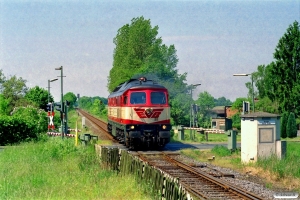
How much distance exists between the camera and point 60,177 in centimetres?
1631

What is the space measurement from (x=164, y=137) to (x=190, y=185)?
1076 centimetres

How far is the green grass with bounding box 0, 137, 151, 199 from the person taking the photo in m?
13.5

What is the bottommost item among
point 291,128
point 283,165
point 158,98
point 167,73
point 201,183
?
point 201,183

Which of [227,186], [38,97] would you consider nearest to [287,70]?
[38,97]

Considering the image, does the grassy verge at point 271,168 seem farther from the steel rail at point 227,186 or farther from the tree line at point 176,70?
the tree line at point 176,70

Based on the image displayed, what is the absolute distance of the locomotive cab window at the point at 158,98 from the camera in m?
27.4

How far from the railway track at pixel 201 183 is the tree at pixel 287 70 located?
37.8 meters

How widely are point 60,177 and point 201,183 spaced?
4.52 meters

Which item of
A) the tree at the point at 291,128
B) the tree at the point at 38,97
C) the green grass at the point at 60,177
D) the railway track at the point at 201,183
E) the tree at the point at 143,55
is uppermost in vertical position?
the tree at the point at 143,55

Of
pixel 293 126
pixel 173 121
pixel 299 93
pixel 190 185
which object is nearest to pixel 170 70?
pixel 173 121

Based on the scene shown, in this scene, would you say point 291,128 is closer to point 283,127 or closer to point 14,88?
point 283,127

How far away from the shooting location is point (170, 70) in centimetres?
5900

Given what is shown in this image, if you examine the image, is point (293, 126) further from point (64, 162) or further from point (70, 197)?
point (70, 197)

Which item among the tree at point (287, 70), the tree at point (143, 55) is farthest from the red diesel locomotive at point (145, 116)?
the tree at point (287, 70)
